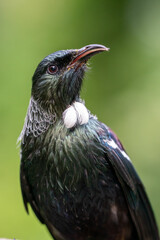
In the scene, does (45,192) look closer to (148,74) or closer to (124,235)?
(124,235)

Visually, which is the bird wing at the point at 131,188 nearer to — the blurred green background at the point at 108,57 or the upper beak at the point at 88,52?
the upper beak at the point at 88,52

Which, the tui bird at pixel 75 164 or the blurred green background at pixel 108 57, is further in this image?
the blurred green background at pixel 108 57

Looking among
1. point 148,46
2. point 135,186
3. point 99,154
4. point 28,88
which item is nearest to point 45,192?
point 99,154

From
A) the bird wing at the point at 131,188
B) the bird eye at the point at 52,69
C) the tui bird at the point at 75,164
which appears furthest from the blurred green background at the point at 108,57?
the bird eye at the point at 52,69

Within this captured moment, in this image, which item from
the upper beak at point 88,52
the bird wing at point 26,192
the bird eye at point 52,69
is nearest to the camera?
the upper beak at point 88,52

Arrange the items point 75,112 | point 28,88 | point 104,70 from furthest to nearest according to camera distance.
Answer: point 104,70 < point 28,88 < point 75,112

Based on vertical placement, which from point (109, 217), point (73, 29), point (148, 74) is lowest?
point (109, 217)

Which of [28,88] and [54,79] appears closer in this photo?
[54,79]
